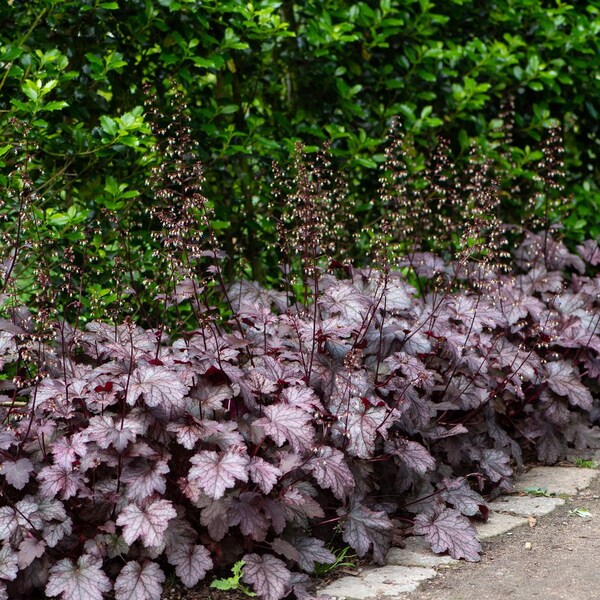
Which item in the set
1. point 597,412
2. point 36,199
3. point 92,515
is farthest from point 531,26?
point 92,515

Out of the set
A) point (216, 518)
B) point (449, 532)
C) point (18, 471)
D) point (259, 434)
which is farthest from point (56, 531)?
point (449, 532)

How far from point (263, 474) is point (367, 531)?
0.53 meters

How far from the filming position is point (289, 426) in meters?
3.12

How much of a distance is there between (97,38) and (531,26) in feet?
10.6

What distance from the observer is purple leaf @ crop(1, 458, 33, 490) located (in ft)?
9.78

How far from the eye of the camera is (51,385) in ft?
10.8

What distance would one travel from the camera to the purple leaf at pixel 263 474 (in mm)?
2977

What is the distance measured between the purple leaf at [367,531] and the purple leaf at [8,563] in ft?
3.76

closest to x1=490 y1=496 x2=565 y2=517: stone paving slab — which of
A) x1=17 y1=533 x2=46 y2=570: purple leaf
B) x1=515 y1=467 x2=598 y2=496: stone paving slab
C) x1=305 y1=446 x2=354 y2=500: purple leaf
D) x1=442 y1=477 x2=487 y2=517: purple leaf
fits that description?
x1=515 y1=467 x2=598 y2=496: stone paving slab

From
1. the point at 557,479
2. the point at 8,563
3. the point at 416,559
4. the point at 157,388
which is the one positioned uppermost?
the point at 157,388

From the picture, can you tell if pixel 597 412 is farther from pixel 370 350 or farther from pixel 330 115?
pixel 330 115

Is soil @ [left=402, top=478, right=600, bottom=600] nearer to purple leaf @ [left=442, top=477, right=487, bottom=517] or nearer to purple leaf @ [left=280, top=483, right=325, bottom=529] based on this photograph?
purple leaf @ [left=442, top=477, right=487, bottom=517]

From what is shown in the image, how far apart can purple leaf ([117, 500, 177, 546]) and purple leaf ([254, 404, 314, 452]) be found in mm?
425

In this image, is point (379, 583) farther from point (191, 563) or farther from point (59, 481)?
point (59, 481)
